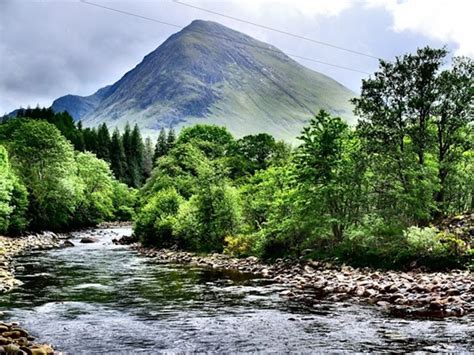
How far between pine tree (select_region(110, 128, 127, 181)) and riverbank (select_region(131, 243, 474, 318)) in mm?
102187

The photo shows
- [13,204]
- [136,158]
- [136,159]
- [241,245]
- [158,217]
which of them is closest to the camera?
[241,245]

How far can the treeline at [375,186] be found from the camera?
2630 centimetres

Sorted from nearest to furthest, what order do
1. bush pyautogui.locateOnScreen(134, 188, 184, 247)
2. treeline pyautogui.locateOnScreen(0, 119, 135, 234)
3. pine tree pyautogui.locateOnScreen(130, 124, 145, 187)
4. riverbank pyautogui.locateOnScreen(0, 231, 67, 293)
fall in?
riverbank pyautogui.locateOnScreen(0, 231, 67, 293) → bush pyautogui.locateOnScreen(134, 188, 184, 247) → treeline pyautogui.locateOnScreen(0, 119, 135, 234) → pine tree pyautogui.locateOnScreen(130, 124, 145, 187)

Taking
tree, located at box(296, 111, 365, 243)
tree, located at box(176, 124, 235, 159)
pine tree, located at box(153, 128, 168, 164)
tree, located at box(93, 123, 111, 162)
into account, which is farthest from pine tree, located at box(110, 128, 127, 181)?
tree, located at box(296, 111, 365, 243)

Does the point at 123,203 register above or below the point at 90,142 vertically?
below

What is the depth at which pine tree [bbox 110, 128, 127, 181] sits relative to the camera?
416ft

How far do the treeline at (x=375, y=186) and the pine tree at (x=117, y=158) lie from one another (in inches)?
3542

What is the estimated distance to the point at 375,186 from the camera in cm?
2839

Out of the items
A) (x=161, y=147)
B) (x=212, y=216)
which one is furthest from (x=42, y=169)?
(x=161, y=147)

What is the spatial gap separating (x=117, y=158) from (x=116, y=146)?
3.27 meters

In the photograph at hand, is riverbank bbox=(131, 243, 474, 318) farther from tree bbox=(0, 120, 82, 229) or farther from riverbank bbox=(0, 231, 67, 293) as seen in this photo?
tree bbox=(0, 120, 82, 229)

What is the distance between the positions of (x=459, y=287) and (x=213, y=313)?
27.9 feet

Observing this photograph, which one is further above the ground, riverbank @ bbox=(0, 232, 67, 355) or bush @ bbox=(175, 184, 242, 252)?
bush @ bbox=(175, 184, 242, 252)

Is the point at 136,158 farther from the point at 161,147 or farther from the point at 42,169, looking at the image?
the point at 42,169
